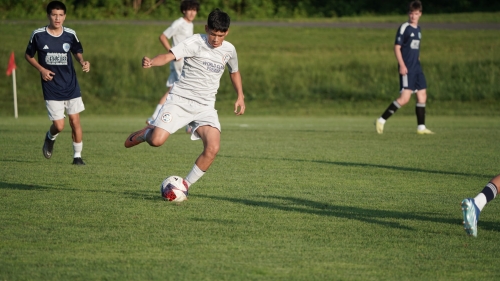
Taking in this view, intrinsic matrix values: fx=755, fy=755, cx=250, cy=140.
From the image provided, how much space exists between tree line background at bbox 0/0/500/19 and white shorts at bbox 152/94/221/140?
3194 centimetres

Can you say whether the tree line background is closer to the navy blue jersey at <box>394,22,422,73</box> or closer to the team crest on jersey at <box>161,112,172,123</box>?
the navy blue jersey at <box>394,22,422,73</box>

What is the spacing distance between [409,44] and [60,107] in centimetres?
788

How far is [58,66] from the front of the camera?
10.1 m

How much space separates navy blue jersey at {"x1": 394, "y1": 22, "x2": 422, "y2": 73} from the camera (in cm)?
1518

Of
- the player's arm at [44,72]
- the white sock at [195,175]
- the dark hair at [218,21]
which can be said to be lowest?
the white sock at [195,175]

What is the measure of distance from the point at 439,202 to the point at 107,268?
13.1 ft

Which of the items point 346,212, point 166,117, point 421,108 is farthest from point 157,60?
point 421,108

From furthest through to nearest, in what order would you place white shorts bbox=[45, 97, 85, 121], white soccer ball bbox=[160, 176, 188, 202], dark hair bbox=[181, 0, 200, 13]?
dark hair bbox=[181, 0, 200, 13], white shorts bbox=[45, 97, 85, 121], white soccer ball bbox=[160, 176, 188, 202]

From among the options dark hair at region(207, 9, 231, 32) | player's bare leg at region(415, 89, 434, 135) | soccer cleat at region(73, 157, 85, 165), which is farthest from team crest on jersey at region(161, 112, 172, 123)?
player's bare leg at region(415, 89, 434, 135)

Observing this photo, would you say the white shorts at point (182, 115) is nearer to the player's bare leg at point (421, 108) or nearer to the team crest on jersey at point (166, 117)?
the team crest on jersey at point (166, 117)

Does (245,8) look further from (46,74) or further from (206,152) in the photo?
(206,152)

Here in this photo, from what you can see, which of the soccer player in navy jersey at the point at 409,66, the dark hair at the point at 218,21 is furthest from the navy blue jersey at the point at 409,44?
the dark hair at the point at 218,21

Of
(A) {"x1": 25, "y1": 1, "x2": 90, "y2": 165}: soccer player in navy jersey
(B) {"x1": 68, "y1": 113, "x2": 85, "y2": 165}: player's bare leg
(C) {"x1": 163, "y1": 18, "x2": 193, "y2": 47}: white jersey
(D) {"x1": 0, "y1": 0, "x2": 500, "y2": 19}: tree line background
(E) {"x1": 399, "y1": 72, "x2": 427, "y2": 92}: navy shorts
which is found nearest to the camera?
(A) {"x1": 25, "y1": 1, "x2": 90, "y2": 165}: soccer player in navy jersey

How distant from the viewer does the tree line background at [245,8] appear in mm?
39031
